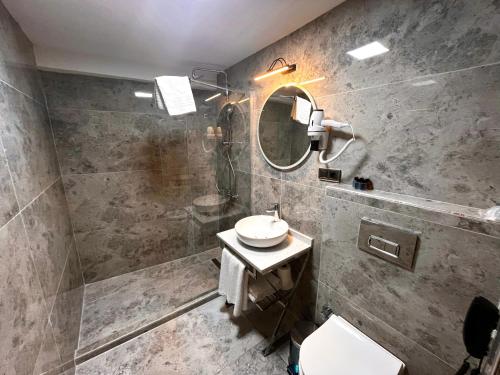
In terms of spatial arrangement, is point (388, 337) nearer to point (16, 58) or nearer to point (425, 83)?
point (425, 83)

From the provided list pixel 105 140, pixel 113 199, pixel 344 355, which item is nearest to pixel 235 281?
pixel 344 355

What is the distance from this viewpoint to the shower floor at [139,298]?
1.57 m

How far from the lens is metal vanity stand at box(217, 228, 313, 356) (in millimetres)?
1283

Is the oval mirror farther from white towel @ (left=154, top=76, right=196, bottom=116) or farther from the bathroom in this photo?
white towel @ (left=154, top=76, right=196, bottom=116)

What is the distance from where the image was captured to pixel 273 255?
1358mm

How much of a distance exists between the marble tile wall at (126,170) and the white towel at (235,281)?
1115mm

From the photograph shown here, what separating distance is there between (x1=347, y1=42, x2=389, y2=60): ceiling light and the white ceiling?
0.32m

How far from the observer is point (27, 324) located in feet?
2.53

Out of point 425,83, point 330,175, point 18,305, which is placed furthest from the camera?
point 330,175


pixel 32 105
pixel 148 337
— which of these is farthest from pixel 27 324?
pixel 32 105

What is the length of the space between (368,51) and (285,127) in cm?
70

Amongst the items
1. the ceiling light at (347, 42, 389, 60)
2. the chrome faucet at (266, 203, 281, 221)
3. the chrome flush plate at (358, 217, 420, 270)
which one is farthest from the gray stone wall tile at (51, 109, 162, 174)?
the chrome flush plate at (358, 217, 420, 270)

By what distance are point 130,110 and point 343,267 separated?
7.94 ft

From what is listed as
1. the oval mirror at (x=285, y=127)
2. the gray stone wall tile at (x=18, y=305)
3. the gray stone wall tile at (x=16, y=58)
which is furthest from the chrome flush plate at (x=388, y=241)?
the gray stone wall tile at (x=16, y=58)
